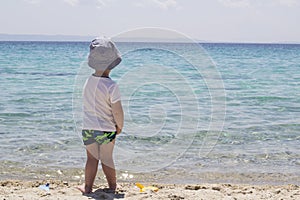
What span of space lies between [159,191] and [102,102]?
1.19 m

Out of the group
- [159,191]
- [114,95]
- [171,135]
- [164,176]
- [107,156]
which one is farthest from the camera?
[171,135]

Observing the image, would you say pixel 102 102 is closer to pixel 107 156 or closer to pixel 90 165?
pixel 107 156

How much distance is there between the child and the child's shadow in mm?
347

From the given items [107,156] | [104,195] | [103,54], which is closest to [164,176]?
[104,195]

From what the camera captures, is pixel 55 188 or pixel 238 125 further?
pixel 238 125

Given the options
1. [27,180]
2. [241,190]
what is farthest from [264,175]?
[27,180]

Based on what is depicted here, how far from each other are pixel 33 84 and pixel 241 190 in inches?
472

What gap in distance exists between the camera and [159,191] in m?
4.73

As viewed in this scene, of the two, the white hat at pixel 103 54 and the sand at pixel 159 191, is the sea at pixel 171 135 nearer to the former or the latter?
the sand at pixel 159 191

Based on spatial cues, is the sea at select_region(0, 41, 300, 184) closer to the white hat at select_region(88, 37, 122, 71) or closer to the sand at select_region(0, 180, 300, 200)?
the sand at select_region(0, 180, 300, 200)

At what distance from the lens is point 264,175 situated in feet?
19.0

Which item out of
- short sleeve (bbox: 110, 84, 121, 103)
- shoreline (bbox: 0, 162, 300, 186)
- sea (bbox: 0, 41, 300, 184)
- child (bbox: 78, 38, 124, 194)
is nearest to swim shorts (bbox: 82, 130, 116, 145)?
child (bbox: 78, 38, 124, 194)

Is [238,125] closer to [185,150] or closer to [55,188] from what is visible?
[185,150]

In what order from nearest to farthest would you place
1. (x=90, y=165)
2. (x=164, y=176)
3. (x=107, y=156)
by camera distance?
(x=107, y=156) < (x=90, y=165) < (x=164, y=176)
